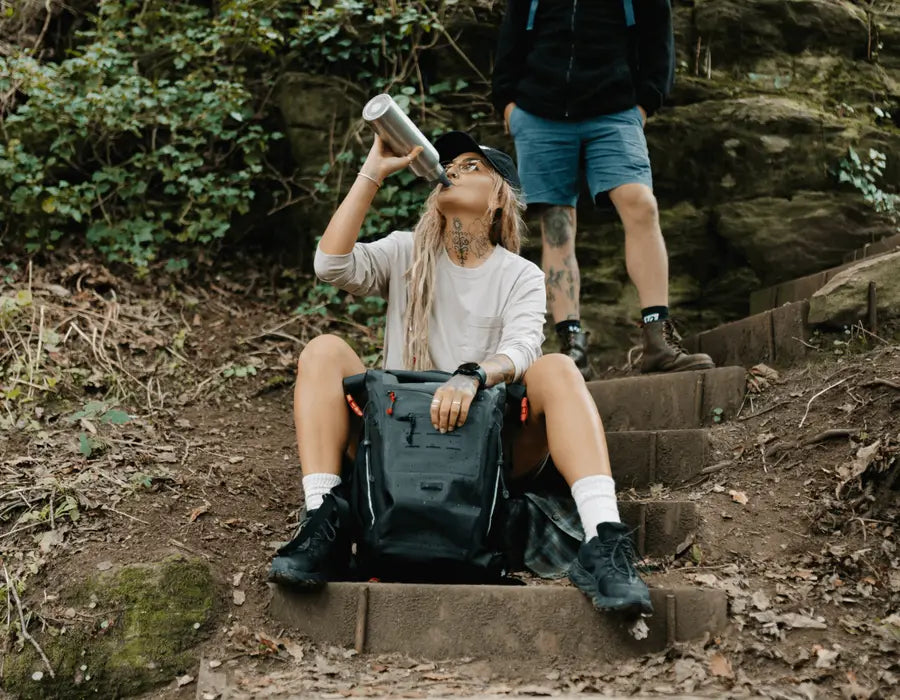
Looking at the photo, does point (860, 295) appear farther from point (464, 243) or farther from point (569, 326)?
point (464, 243)

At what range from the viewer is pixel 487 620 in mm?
2631

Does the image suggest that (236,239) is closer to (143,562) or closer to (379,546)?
(143,562)

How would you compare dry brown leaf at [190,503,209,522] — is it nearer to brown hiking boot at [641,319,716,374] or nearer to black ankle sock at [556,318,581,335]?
black ankle sock at [556,318,581,335]

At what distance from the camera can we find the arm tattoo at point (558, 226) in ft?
14.8

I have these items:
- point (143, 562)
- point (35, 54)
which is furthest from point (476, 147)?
point (35, 54)

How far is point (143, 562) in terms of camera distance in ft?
9.80

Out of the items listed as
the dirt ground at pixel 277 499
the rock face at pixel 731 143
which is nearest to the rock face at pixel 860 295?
the dirt ground at pixel 277 499

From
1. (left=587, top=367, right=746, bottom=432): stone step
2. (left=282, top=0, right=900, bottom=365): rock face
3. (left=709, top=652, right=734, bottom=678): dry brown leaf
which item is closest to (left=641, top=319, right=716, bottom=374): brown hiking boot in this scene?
(left=587, top=367, right=746, bottom=432): stone step

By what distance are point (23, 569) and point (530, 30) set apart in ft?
10.8

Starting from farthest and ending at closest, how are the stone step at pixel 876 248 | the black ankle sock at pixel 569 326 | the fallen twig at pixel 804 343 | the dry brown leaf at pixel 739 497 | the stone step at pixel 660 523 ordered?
the stone step at pixel 876 248
the black ankle sock at pixel 569 326
the fallen twig at pixel 804 343
the dry brown leaf at pixel 739 497
the stone step at pixel 660 523

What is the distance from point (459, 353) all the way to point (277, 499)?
1.03m

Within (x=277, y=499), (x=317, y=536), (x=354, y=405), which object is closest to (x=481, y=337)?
(x=354, y=405)

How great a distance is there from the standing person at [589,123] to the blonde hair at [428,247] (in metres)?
0.87

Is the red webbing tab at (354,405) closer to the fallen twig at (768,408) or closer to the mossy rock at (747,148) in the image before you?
the fallen twig at (768,408)
